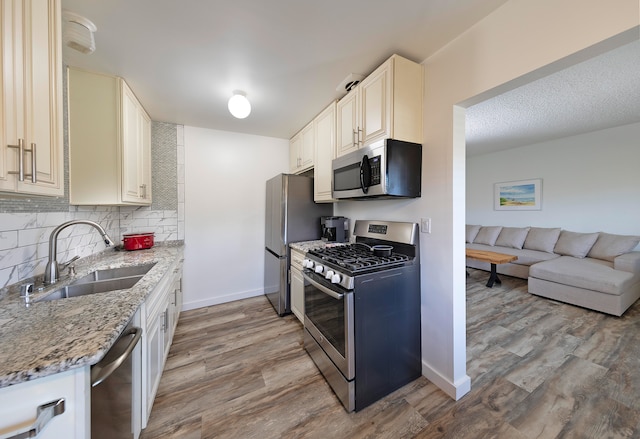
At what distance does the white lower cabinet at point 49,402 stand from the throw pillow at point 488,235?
5756 mm

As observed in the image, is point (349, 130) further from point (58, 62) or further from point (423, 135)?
point (58, 62)

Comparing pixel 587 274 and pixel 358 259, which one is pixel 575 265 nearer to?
pixel 587 274

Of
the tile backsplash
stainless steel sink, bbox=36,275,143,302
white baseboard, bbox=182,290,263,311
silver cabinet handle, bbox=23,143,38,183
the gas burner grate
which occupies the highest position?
silver cabinet handle, bbox=23,143,38,183

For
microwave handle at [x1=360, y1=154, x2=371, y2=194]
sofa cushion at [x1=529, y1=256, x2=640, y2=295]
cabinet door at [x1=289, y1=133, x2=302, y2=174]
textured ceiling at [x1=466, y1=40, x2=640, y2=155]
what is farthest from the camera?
cabinet door at [x1=289, y1=133, x2=302, y2=174]

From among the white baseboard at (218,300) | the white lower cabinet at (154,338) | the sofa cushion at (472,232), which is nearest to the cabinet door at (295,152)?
the white baseboard at (218,300)

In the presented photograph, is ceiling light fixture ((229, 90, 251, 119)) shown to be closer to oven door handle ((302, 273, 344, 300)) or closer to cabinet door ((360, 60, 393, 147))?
cabinet door ((360, 60, 393, 147))

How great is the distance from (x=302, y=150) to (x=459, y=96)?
1880 millimetres

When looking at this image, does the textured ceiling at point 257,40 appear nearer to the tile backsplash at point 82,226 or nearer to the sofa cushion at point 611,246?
the tile backsplash at point 82,226

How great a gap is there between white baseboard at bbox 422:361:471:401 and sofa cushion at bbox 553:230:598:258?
3.73 metres

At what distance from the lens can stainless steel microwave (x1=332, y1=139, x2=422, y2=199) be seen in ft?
5.10

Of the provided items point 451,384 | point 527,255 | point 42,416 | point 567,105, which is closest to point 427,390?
point 451,384

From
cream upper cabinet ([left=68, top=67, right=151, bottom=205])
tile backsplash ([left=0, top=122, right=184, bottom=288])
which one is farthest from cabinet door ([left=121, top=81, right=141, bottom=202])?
tile backsplash ([left=0, top=122, right=184, bottom=288])

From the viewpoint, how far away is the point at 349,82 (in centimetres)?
188

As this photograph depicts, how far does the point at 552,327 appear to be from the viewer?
2383mm
